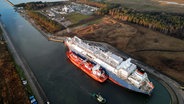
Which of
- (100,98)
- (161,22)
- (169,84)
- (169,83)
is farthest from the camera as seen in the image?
(161,22)

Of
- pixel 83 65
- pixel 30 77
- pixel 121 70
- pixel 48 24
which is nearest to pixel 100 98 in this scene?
pixel 121 70

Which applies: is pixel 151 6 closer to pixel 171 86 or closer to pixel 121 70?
pixel 171 86

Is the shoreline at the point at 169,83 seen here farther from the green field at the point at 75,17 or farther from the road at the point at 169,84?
the green field at the point at 75,17

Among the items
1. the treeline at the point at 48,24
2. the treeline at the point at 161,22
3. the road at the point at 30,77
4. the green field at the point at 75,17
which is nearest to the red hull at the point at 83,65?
the road at the point at 30,77

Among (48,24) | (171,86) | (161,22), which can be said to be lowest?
(171,86)

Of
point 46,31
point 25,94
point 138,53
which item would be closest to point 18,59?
point 25,94

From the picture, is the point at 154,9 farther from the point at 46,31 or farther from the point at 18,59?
the point at 18,59
